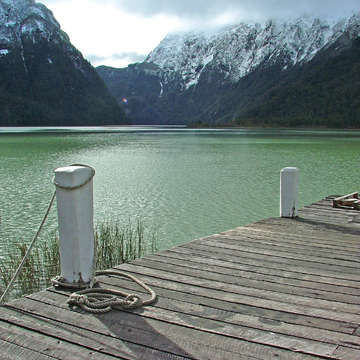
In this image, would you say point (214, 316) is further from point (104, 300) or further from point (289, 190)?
point (289, 190)

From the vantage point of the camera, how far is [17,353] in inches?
101

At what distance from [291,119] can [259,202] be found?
95.7m

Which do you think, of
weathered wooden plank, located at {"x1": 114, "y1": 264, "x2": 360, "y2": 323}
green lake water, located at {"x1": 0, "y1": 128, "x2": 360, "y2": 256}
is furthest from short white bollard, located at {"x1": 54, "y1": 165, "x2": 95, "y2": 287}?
green lake water, located at {"x1": 0, "y1": 128, "x2": 360, "y2": 256}

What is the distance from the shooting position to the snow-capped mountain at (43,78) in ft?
451

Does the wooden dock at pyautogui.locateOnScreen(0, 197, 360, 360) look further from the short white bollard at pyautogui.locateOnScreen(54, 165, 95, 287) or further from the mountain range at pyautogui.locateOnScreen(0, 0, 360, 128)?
the mountain range at pyautogui.locateOnScreen(0, 0, 360, 128)

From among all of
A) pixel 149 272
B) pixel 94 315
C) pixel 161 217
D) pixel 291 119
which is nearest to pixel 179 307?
pixel 94 315

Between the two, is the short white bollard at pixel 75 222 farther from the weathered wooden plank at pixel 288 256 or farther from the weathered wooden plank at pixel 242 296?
→ the weathered wooden plank at pixel 288 256

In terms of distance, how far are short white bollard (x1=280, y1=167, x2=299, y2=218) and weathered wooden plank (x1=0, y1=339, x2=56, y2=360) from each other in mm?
4805

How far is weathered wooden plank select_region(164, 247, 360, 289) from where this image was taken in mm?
3889

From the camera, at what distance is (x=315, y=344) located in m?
2.68

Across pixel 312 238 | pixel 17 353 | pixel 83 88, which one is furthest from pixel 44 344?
pixel 83 88

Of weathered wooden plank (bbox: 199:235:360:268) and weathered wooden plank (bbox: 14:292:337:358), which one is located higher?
weathered wooden plank (bbox: 14:292:337:358)

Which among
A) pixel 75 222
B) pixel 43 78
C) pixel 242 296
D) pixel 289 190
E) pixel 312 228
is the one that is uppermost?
pixel 43 78

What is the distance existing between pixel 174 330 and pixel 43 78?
159313 mm
